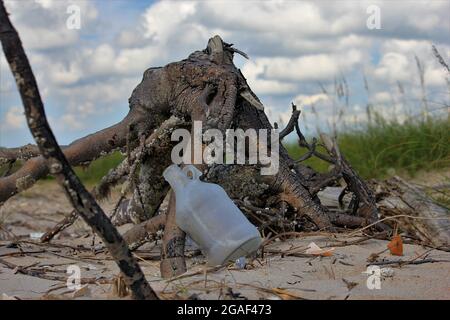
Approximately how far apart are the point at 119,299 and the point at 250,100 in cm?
135

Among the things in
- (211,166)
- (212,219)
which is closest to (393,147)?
(211,166)

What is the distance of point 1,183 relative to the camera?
360 centimetres

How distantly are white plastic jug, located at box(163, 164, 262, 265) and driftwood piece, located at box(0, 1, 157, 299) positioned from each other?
0.46 metres

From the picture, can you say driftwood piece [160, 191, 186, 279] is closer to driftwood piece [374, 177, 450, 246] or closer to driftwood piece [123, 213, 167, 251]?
driftwood piece [123, 213, 167, 251]

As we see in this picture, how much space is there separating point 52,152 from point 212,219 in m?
0.76

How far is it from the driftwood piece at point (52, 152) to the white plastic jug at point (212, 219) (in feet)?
1.52

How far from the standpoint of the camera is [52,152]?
1.86 metres

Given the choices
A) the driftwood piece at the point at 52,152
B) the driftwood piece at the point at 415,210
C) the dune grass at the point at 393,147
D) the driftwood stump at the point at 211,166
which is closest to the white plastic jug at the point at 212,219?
the driftwood piece at the point at 52,152

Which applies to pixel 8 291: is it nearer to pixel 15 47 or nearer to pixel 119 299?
pixel 119 299

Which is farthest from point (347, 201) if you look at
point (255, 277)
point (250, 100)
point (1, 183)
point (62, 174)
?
point (62, 174)

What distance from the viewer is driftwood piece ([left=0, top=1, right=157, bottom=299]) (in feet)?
5.91
